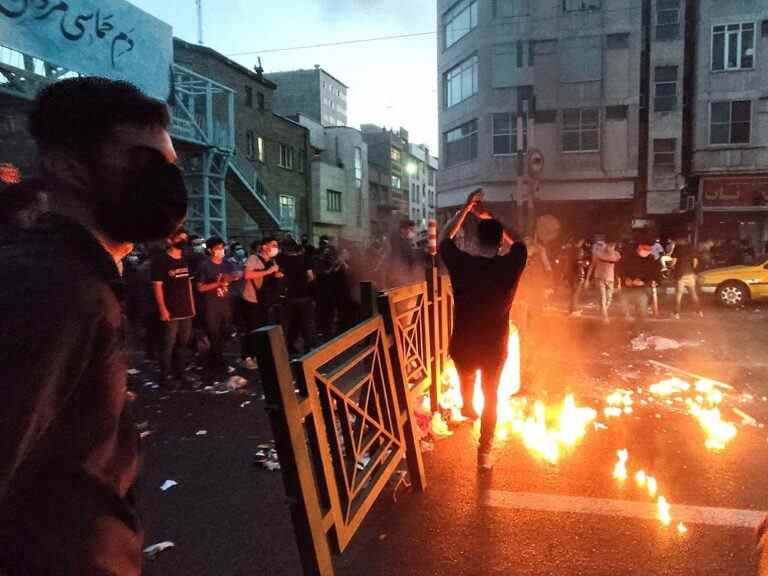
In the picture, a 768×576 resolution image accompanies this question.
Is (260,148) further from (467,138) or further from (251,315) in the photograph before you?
(251,315)

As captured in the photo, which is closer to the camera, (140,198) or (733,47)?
(140,198)

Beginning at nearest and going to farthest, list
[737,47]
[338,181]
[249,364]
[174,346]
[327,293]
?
1. [174,346]
2. [249,364]
3. [327,293]
4. [737,47]
5. [338,181]

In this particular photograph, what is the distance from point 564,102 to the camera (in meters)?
28.4

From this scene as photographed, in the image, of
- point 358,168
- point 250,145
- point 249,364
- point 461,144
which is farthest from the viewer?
point 358,168

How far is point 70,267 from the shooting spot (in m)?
1.13

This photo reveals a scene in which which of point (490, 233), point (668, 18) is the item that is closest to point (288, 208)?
point (668, 18)

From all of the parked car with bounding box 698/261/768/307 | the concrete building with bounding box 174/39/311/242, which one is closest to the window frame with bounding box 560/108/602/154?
the parked car with bounding box 698/261/768/307

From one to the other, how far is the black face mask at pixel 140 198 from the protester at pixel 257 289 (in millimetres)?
6874

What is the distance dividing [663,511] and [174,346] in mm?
6036

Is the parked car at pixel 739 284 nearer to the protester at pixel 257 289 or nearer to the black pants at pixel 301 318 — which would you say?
the black pants at pixel 301 318

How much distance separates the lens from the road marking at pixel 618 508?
3.59m

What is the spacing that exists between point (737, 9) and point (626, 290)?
20472 millimetres

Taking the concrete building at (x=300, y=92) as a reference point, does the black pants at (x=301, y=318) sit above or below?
below

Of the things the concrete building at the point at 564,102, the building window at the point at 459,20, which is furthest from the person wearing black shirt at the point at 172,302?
the building window at the point at 459,20
